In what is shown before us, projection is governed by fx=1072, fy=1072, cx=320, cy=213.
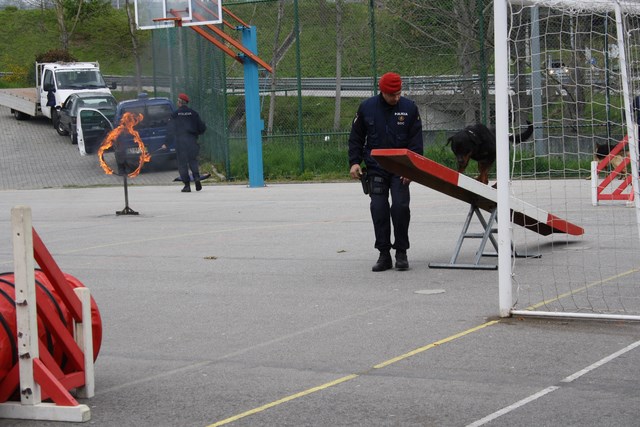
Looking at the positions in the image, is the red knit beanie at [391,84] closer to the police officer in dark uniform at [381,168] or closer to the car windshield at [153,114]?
the police officer in dark uniform at [381,168]

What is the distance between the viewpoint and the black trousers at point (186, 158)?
23.2m

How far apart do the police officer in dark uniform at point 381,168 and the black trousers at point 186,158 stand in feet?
40.8

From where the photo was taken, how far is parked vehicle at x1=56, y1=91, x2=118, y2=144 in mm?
35344

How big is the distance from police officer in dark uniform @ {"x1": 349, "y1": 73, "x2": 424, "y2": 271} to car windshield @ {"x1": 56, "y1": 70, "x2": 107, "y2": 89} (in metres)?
29.9

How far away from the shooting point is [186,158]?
23141mm

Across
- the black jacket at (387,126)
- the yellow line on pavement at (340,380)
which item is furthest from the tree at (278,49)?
the yellow line on pavement at (340,380)

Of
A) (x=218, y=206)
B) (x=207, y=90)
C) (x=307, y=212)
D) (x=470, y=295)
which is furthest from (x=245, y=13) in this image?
(x=470, y=295)

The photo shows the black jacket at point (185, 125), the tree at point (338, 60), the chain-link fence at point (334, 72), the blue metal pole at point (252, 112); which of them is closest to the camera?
the black jacket at point (185, 125)

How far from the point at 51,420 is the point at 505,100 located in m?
4.17

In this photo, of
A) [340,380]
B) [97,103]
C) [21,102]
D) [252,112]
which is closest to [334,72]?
[252,112]

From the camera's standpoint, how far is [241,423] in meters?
5.95

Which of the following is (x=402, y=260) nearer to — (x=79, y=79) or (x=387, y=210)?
(x=387, y=210)

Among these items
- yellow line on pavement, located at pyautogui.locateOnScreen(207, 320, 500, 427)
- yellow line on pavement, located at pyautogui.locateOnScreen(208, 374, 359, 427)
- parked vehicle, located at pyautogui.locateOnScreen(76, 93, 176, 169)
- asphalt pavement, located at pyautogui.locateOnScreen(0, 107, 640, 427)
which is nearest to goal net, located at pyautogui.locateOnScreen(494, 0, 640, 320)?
asphalt pavement, located at pyautogui.locateOnScreen(0, 107, 640, 427)

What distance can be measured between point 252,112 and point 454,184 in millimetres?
15168
